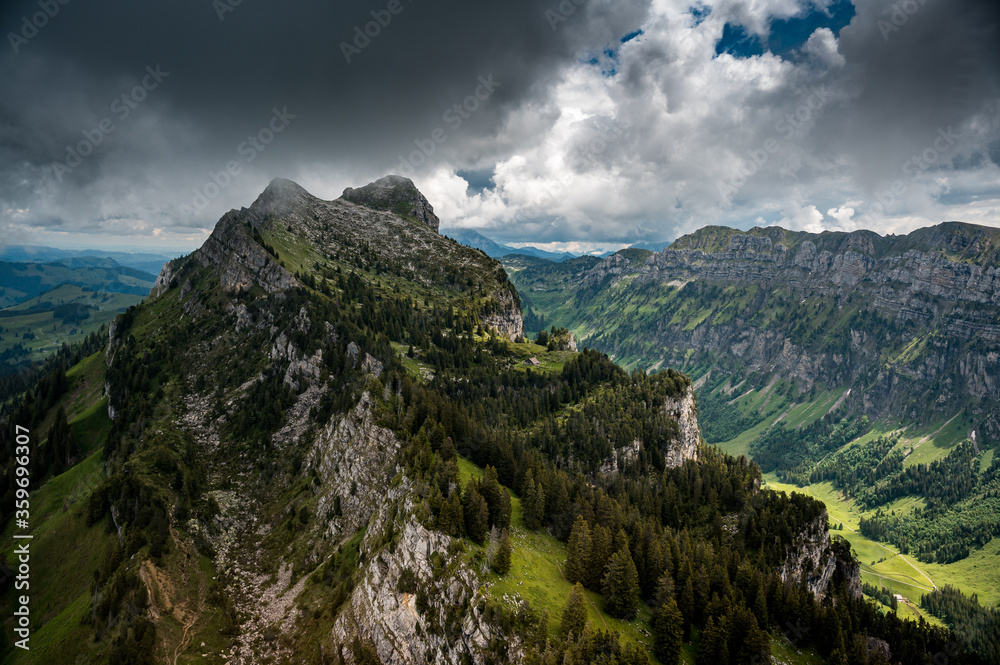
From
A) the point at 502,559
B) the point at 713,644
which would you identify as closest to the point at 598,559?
the point at 502,559

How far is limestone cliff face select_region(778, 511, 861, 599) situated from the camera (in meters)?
80.6

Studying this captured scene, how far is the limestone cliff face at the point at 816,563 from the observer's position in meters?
80.6

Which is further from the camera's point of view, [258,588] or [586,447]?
[586,447]

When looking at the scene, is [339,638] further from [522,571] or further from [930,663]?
[930,663]

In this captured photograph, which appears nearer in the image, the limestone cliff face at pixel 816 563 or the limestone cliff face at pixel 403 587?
the limestone cliff face at pixel 403 587

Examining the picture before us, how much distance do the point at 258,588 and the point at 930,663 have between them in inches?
4354

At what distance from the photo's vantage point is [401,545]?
61.7 meters

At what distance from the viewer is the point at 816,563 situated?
8612 centimetres

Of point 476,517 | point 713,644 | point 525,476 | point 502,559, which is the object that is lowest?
point 713,644

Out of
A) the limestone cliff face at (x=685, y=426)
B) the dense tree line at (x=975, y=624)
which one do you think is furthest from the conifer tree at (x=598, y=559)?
the dense tree line at (x=975, y=624)

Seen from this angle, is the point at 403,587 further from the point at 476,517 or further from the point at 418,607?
the point at 476,517

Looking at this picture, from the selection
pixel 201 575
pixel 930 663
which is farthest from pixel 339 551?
pixel 930 663

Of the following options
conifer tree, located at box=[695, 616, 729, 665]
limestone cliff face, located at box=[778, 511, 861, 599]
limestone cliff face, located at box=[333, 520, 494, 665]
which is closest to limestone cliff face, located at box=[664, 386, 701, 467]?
limestone cliff face, located at box=[778, 511, 861, 599]

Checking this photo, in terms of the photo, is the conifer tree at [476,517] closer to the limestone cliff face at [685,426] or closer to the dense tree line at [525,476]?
the dense tree line at [525,476]
